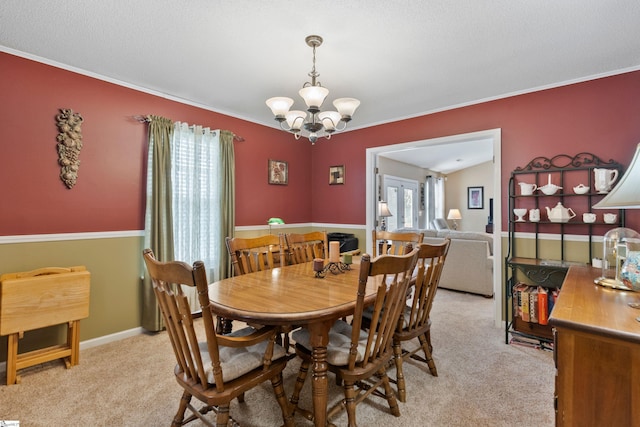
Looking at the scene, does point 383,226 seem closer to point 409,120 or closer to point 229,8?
point 409,120

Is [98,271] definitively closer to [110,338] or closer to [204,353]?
[110,338]

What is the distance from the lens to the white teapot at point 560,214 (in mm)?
2826

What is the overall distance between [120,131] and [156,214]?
2.80ft

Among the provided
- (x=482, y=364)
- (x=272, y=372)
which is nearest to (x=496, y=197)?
(x=482, y=364)

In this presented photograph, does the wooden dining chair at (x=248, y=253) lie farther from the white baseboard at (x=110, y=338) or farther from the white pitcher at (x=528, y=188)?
the white pitcher at (x=528, y=188)

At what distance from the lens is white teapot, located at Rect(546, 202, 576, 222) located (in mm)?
2826

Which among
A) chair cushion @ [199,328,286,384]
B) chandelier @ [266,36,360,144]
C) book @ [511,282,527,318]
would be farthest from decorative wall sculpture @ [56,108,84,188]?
book @ [511,282,527,318]

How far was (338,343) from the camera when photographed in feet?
5.66

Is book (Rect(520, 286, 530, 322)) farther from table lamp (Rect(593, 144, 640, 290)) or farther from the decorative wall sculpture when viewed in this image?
the decorative wall sculpture

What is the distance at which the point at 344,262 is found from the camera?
7.90 ft

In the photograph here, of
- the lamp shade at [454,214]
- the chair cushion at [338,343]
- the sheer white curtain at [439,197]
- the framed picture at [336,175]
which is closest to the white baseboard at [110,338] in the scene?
the chair cushion at [338,343]

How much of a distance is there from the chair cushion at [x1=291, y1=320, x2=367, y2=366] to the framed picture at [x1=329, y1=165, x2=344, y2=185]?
290cm

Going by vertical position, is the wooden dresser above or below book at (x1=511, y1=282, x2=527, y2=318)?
above

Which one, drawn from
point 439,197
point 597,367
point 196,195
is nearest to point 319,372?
→ point 597,367
